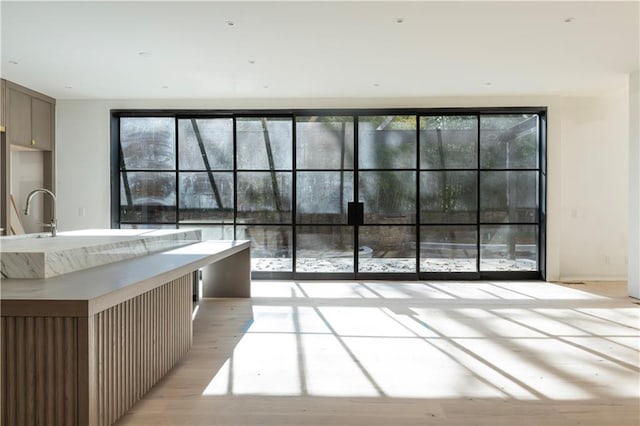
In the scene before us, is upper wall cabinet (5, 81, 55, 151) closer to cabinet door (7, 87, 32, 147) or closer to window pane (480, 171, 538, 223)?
cabinet door (7, 87, 32, 147)

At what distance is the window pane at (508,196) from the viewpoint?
602 cm

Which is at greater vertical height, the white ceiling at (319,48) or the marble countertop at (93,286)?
the white ceiling at (319,48)

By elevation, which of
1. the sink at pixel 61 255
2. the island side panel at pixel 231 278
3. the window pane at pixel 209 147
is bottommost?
the island side panel at pixel 231 278

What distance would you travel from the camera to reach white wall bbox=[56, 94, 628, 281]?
589 cm

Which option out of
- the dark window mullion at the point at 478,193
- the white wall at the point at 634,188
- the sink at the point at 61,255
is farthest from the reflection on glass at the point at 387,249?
the sink at the point at 61,255

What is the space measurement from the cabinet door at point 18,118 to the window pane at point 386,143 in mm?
4542

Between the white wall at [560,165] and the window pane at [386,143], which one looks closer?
the white wall at [560,165]

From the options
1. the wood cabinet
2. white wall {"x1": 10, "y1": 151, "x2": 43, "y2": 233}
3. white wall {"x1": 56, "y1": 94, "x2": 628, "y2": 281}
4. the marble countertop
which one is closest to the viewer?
the marble countertop

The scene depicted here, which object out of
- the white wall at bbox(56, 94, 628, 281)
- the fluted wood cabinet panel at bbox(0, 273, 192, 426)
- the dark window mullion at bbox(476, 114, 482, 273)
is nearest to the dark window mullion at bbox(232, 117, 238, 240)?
the white wall at bbox(56, 94, 628, 281)

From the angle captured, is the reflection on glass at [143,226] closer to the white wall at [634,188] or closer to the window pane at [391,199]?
the window pane at [391,199]

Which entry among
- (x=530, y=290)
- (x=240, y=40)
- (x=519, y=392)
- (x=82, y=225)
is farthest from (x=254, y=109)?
(x=519, y=392)

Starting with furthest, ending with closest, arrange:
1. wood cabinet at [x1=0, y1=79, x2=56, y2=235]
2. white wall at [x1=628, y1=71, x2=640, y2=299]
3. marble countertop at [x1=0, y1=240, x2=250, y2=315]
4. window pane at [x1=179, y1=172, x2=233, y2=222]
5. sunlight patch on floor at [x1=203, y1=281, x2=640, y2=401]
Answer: window pane at [x1=179, y1=172, x2=233, y2=222] → wood cabinet at [x1=0, y1=79, x2=56, y2=235] → white wall at [x1=628, y1=71, x2=640, y2=299] → sunlight patch on floor at [x1=203, y1=281, x2=640, y2=401] → marble countertop at [x1=0, y1=240, x2=250, y2=315]

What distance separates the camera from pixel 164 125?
6141mm

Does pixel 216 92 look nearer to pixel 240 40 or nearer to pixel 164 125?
pixel 164 125
